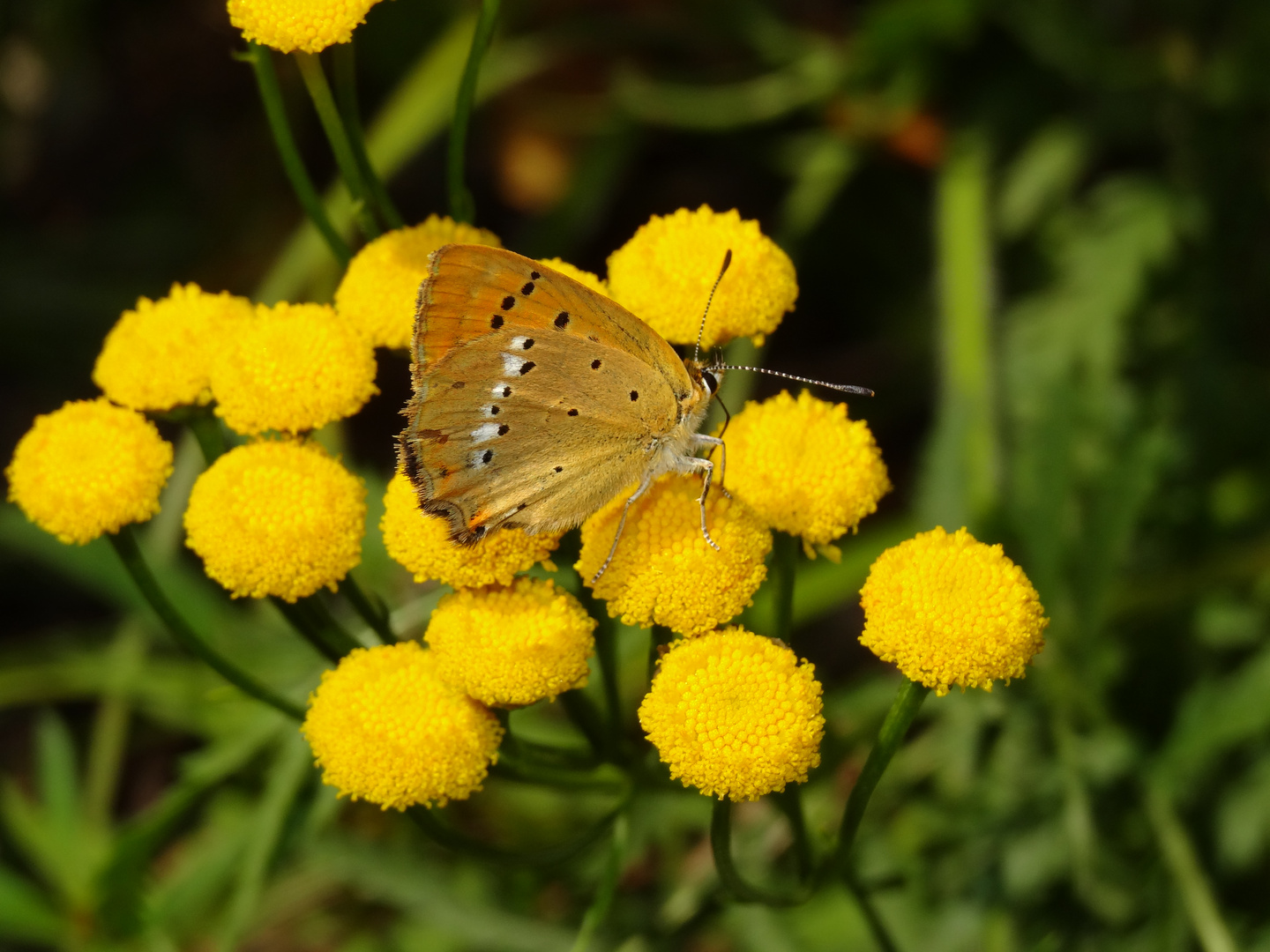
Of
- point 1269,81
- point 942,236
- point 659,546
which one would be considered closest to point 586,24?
point 942,236

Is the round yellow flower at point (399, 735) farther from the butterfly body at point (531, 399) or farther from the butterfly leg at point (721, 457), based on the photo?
the butterfly leg at point (721, 457)

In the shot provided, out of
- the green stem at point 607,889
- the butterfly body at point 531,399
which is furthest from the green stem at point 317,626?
the green stem at point 607,889

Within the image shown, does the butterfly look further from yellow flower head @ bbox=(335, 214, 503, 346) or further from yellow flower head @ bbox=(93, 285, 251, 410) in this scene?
yellow flower head @ bbox=(93, 285, 251, 410)

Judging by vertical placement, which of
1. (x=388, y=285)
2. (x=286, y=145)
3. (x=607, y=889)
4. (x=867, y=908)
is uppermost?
(x=286, y=145)

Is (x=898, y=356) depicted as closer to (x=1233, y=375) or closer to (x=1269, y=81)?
(x=1233, y=375)

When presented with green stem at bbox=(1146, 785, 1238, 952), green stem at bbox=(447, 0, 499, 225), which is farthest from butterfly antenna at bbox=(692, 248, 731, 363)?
green stem at bbox=(1146, 785, 1238, 952)

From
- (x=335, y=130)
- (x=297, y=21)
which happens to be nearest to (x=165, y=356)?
(x=335, y=130)

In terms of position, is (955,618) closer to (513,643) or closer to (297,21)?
(513,643)
